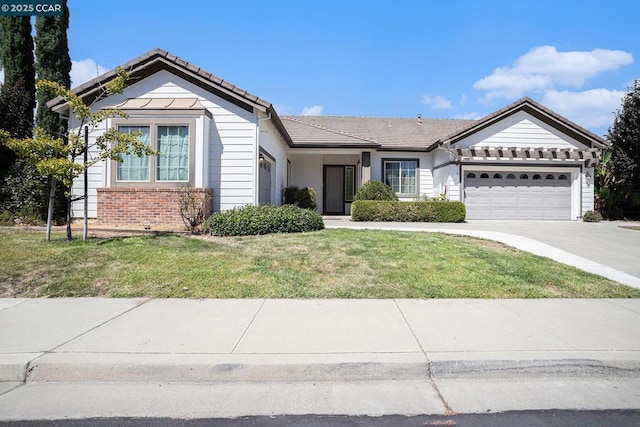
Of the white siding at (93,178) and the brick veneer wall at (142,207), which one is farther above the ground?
the white siding at (93,178)

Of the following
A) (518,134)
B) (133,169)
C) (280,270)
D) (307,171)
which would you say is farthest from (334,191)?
(280,270)

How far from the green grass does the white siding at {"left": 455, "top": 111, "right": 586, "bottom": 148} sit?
A: 1044cm

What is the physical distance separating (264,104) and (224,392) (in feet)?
33.3

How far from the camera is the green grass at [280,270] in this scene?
270 inches

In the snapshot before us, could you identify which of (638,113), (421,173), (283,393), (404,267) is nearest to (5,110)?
(404,267)

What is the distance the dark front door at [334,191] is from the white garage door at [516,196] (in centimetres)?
646

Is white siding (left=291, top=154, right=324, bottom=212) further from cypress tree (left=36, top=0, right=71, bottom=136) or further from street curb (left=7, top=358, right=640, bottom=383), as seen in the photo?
street curb (left=7, top=358, right=640, bottom=383)

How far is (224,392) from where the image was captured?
3752 millimetres

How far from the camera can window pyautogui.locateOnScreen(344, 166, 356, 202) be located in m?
21.8

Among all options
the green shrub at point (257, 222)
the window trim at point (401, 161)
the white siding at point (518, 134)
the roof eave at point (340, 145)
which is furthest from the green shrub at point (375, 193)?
the green shrub at point (257, 222)

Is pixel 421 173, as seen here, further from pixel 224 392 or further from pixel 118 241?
pixel 224 392

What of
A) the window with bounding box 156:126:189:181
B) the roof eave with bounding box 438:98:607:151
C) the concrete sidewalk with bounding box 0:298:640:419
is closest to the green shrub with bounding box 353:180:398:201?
the roof eave with bounding box 438:98:607:151

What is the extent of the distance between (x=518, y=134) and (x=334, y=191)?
934 centimetres

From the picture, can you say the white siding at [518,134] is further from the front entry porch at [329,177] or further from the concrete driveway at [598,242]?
the front entry porch at [329,177]
